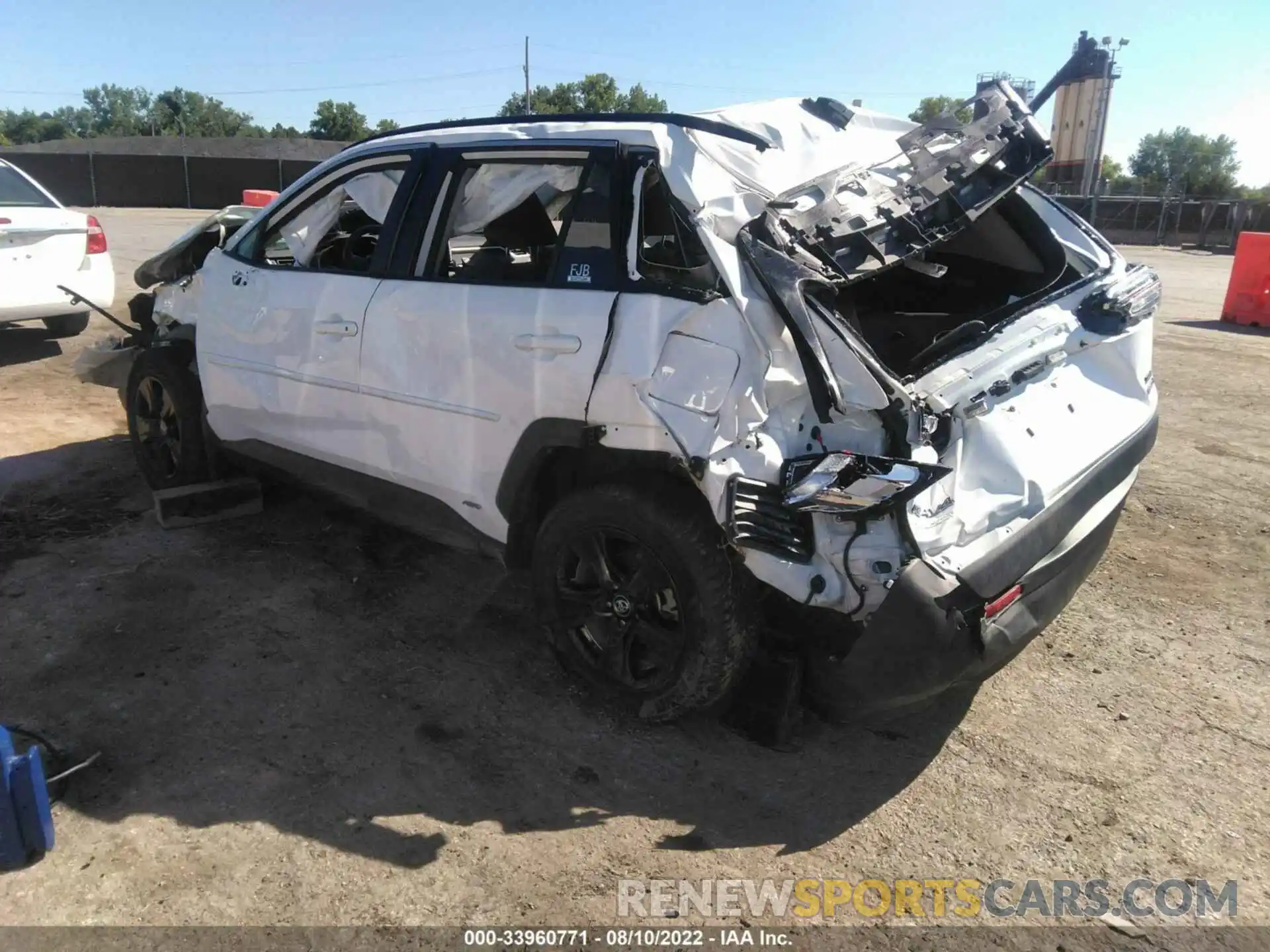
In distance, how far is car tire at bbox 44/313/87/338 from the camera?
9.12 metres

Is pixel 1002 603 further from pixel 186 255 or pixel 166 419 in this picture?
pixel 186 255

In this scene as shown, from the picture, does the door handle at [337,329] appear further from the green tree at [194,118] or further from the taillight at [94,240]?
the green tree at [194,118]

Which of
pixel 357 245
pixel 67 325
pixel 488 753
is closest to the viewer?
pixel 488 753

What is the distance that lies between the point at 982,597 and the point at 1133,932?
92 centimetres

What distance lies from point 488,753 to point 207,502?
258 cm

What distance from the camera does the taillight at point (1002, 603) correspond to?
2676 millimetres

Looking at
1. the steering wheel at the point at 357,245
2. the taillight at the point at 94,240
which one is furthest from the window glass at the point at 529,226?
the taillight at the point at 94,240

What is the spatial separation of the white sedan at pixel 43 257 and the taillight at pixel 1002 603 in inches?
300

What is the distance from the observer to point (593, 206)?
3.19 metres

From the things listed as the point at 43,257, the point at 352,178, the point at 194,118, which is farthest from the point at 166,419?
the point at 194,118

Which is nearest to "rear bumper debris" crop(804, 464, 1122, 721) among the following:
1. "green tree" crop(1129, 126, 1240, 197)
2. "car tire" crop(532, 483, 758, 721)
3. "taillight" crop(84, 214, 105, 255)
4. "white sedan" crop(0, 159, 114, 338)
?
"car tire" crop(532, 483, 758, 721)

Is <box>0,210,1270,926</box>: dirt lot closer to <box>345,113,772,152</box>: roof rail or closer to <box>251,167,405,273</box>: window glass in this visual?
<box>251,167,405,273</box>: window glass

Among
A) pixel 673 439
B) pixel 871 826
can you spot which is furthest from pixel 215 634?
pixel 871 826

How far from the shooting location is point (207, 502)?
16.0 feet
